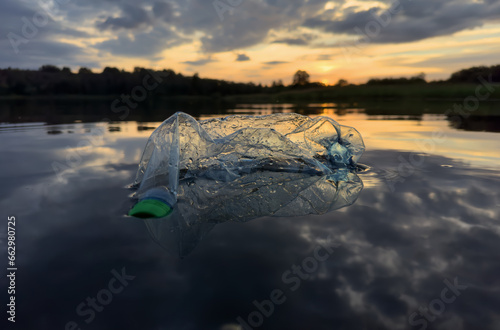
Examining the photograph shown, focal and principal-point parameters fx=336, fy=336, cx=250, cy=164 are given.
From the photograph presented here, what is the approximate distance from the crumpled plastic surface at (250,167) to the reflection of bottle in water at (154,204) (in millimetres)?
97

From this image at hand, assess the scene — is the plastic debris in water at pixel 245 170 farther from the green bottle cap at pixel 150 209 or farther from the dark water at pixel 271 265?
the dark water at pixel 271 265

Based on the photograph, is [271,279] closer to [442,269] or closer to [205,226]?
[205,226]

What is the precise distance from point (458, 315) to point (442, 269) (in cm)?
60

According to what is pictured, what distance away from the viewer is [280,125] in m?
7.10

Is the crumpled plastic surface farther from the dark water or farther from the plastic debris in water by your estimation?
the dark water

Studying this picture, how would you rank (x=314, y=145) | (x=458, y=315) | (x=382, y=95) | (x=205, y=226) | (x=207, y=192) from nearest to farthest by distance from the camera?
1. (x=458, y=315)
2. (x=205, y=226)
3. (x=207, y=192)
4. (x=314, y=145)
5. (x=382, y=95)

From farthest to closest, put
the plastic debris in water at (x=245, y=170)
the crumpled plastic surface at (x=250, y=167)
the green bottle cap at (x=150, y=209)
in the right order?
the crumpled plastic surface at (x=250, y=167)
the plastic debris in water at (x=245, y=170)
the green bottle cap at (x=150, y=209)

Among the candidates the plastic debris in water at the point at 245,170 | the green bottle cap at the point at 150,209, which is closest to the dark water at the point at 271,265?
the green bottle cap at the point at 150,209

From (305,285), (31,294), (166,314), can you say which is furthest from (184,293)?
(31,294)

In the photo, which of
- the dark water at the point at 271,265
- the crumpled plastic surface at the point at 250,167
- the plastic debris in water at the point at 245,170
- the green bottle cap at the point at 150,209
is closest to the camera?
the dark water at the point at 271,265

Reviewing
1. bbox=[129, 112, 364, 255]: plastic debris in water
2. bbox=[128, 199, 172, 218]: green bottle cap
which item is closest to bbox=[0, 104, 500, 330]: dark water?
→ bbox=[128, 199, 172, 218]: green bottle cap

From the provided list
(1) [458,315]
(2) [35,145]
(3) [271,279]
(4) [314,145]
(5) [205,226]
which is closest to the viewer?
(1) [458,315]

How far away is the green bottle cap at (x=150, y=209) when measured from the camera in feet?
12.2

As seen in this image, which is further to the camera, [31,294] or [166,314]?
[31,294]
